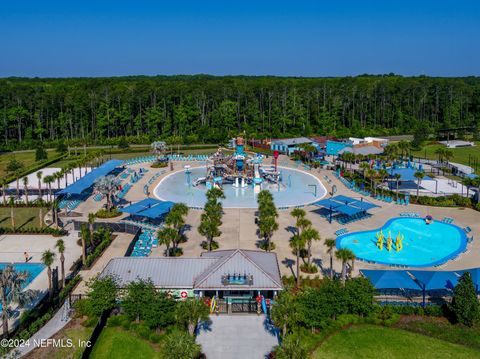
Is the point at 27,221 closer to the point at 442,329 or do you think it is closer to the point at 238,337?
the point at 238,337

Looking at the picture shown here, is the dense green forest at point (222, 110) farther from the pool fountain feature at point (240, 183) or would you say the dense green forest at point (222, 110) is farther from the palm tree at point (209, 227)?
the palm tree at point (209, 227)

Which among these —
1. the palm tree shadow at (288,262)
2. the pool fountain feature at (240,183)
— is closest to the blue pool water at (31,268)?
the palm tree shadow at (288,262)

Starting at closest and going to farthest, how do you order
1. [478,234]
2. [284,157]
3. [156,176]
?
1. [478,234]
2. [156,176]
3. [284,157]

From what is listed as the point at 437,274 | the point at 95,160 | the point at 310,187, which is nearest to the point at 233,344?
the point at 437,274

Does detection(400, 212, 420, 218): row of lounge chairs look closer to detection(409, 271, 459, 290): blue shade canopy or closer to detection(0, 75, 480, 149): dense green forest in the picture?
detection(409, 271, 459, 290): blue shade canopy

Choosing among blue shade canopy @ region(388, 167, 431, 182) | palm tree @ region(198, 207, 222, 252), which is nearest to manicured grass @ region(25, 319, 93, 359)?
palm tree @ region(198, 207, 222, 252)

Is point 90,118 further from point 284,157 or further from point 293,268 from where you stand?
point 293,268
